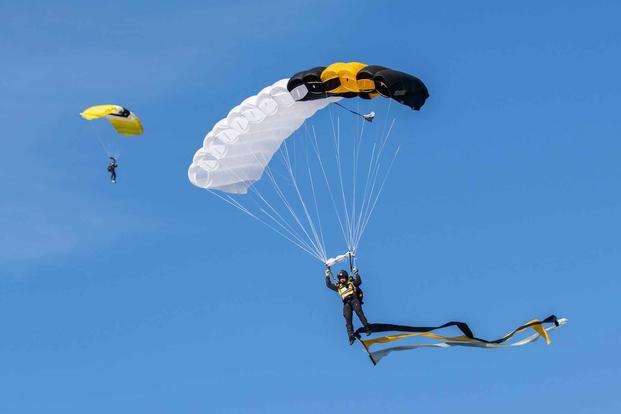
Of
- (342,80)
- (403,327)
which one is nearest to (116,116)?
(342,80)

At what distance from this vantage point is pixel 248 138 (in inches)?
1208

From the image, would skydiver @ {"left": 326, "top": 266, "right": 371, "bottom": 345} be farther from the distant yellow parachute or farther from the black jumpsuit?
the distant yellow parachute

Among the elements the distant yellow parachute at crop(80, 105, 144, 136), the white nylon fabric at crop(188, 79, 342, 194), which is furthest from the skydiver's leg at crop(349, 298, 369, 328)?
the distant yellow parachute at crop(80, 105, 144, 136)

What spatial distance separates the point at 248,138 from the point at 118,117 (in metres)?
5.55

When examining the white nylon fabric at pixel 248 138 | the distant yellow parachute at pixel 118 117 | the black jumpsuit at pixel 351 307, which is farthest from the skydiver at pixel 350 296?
the distant yellow parachute at pixel 118 117

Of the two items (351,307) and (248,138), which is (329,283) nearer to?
(351,307)

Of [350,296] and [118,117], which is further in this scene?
[118,117]

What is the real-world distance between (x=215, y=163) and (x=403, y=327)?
6.19 m

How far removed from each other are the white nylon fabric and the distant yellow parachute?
14.1 ft

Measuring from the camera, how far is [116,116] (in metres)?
34.9

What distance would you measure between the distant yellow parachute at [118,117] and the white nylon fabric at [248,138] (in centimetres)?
429

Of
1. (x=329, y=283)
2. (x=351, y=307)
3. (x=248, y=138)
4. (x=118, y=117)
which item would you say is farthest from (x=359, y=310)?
(x=118, y=117)

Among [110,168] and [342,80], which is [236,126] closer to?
[342,80]

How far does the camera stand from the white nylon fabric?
29609 mm
